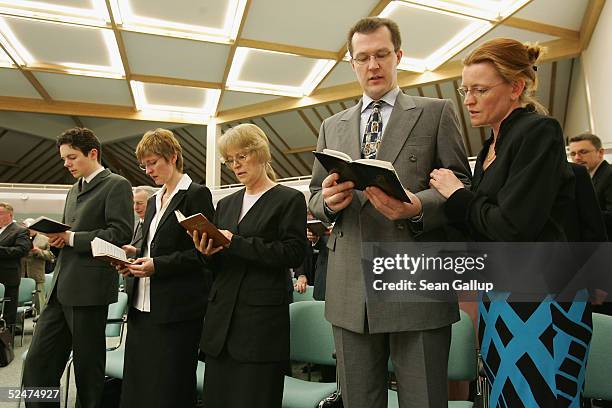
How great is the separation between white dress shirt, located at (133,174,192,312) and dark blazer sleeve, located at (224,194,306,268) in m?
0.54

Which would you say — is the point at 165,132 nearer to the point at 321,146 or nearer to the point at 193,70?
the point at 321,146

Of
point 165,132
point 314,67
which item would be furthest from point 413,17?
point 165,132

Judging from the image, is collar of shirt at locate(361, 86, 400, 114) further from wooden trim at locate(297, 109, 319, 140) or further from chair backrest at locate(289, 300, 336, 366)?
wooden trim at locate(297, 109, 319, 140)

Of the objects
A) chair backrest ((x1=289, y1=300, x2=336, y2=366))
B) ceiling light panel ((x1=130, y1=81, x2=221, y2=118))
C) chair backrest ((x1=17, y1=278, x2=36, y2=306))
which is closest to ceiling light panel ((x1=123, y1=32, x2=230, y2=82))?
ceiling light panel ((x1=130, y1=81, x2=221, y2=118))

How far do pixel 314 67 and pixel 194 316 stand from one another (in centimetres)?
Result: 656

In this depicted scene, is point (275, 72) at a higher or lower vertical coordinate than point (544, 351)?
higher

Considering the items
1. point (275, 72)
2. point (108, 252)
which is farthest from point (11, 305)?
point (275, 72)

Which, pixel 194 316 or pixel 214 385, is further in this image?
pixel 194 316

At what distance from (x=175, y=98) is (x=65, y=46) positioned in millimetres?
2692

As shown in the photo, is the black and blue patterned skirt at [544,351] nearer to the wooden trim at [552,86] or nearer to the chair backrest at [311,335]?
the chair backrest at [311,335]

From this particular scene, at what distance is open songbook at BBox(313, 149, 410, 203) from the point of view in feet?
3.26

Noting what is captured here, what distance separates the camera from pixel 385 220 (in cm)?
123

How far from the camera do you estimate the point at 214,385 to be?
1.71m

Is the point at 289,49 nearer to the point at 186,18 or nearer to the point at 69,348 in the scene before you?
the point at 186,18
